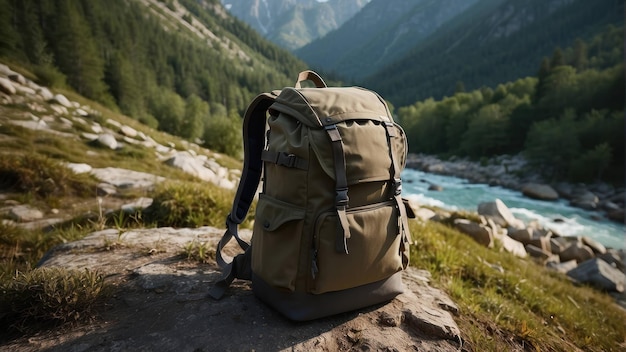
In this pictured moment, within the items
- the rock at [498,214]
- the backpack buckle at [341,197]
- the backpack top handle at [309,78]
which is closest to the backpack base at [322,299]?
the backpack buckle at [341,197]

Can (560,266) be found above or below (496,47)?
below

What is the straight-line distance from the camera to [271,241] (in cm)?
211

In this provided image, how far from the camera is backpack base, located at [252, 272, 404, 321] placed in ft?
6.88

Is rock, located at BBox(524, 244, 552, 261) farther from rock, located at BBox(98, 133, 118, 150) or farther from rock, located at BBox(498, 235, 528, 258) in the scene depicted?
rock, located at BBox(98, 133, 118, 150)

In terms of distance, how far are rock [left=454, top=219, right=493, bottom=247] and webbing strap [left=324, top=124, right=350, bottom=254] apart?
6.78 m

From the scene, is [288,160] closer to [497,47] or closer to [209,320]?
[209,320]

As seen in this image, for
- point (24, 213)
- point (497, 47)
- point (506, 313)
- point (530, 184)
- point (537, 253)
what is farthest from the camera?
point (497, 47)

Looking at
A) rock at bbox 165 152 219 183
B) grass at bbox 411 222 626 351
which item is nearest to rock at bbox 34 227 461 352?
grass at bbox 411 222 626 351

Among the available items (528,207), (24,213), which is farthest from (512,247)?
(528,207)

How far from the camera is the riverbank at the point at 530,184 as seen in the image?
2355cm

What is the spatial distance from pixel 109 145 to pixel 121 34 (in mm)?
59148

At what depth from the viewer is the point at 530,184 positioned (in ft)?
93.3

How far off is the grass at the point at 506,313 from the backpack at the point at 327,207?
3.23ft

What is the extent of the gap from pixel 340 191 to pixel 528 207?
2708cm
